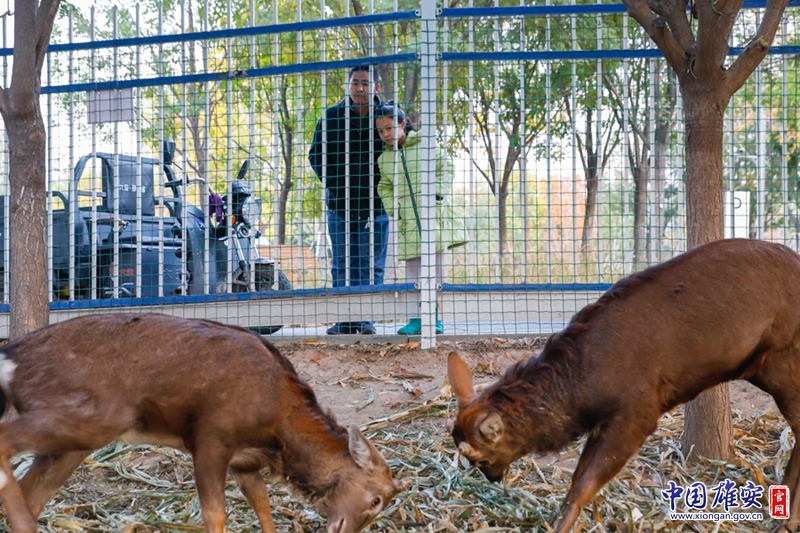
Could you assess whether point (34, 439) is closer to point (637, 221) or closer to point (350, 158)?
point (350, 158)

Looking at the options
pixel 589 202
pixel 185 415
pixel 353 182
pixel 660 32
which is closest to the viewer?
pixel 185 415

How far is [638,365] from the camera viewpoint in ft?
15.4

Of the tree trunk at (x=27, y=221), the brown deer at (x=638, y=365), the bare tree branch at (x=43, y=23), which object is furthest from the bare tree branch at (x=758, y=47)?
the tree trunk at (x=27, y=221)

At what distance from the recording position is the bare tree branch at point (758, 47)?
5.50 m

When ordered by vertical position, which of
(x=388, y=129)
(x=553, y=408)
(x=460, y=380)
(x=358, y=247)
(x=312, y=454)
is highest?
(x=388, y=129)

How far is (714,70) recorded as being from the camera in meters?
5.62

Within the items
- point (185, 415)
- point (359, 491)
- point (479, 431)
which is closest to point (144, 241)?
point (185, 415)

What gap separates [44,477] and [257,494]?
3.78 feet

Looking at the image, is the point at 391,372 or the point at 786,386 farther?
the point at 391,372

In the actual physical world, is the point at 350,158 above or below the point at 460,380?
above

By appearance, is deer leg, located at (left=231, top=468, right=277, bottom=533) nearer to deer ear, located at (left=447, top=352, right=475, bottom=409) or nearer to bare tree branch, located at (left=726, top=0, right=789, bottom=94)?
deer ear, located at (left=447, top=352, right=475, bottom=409)

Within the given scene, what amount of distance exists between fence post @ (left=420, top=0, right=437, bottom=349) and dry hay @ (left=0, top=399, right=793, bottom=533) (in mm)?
1757

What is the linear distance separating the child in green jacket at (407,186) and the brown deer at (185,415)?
3.75 meters

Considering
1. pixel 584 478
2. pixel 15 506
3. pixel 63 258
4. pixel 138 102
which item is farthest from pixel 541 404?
pixel 63 258
